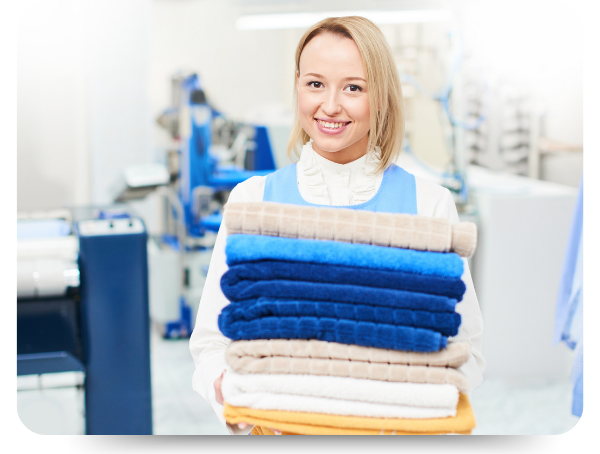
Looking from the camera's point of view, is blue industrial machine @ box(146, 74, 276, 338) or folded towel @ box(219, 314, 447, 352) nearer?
folded towel @ box(219, 314, 447, 352)

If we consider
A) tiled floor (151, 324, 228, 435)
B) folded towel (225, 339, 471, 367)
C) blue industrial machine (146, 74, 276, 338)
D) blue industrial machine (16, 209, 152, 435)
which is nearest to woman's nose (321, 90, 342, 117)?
folded towel (225, 339, 471, 367)

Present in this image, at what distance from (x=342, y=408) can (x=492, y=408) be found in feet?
8.38

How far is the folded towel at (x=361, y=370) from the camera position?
2.53 feet

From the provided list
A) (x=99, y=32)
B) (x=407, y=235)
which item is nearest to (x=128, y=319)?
(x=407, y=235)

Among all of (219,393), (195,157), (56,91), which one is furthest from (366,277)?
(56,91)

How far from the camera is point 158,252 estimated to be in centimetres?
415

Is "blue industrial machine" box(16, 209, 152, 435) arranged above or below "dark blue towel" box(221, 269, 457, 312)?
below

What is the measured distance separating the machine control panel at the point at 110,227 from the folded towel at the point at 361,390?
116 cm

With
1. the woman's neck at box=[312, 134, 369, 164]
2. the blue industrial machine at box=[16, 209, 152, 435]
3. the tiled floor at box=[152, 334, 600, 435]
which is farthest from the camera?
the tiled floor at box=[152, 334, 600, 435]

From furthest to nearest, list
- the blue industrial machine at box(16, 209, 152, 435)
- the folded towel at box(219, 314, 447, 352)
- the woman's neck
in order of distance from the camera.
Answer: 1. the blue industrial machine at box(16, 209, 152, 435)
2. the woman's neck
3. the folded towel at box(219, 314, 447, 352)

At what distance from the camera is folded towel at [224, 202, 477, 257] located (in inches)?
30.5

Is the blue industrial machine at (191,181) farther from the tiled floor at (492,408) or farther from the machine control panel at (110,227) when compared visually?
the machine control panel at (110,227)

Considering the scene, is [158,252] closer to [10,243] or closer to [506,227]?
[506,227]

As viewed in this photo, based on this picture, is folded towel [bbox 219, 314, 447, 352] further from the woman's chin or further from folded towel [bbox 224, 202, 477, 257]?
the woman's chin
